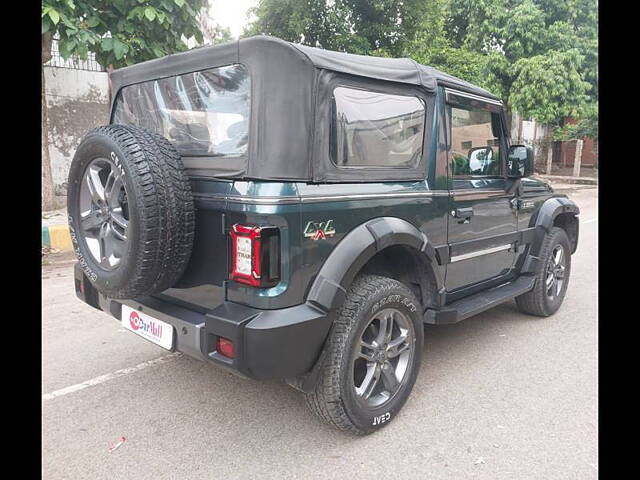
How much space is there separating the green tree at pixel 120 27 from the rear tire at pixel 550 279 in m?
5.28

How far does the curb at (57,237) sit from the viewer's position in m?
7.12

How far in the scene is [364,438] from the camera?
8.94 feet

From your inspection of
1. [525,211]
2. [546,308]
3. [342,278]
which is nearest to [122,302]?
[342,278]

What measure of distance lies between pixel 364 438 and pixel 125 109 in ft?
8.24

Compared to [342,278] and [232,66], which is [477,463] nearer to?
[342,278]

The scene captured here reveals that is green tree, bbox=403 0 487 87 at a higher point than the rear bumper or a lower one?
higher

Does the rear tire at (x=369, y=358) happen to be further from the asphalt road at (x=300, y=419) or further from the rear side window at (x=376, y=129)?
the rear side window at (x=376, y=129)

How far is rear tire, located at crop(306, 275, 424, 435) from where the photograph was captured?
2.53m

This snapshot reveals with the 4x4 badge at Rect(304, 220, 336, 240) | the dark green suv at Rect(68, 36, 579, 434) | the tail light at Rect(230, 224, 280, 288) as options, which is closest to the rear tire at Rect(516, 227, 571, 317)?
the dark green suv at Rect(68, 36, 579, 434)

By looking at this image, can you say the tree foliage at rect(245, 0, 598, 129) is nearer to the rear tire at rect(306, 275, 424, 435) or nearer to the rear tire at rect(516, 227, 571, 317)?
the rear tire at rect(516, 227, 571, 317)

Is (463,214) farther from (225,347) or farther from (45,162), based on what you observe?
(45,162)

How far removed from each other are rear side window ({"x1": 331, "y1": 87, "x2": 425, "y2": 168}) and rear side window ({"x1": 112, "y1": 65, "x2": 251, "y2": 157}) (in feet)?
1.58

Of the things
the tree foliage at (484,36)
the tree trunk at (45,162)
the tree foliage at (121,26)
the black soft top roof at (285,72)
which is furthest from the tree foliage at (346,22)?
the black soft top roof at (285,72)

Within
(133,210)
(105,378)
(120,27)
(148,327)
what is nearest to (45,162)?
(120,27)
